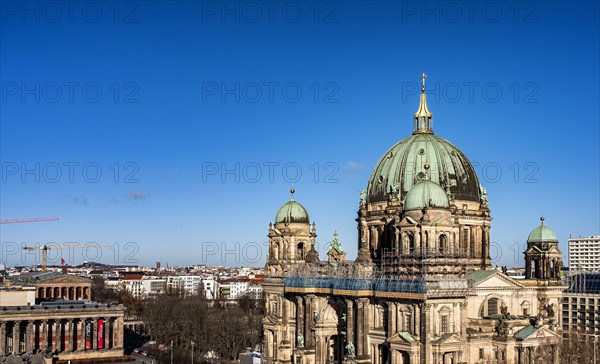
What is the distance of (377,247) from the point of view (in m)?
105

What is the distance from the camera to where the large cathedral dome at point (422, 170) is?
4050 inches

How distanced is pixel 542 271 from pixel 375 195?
84.6ft

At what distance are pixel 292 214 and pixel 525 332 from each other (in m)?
42.1

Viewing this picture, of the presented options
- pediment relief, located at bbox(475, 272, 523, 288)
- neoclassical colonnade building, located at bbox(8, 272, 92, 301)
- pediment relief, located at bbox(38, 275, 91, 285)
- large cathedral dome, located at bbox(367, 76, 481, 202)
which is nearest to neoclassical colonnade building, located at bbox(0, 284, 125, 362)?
neoclassical colonnade building, located at bbox(8, 272, 92, 301)

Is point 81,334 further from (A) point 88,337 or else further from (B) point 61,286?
(B) point 61,286

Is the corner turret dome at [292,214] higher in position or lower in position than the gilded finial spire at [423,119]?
lower

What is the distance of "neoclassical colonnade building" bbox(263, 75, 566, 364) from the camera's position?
273 feet

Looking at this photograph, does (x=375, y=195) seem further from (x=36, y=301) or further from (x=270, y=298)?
(x=36, y=301)

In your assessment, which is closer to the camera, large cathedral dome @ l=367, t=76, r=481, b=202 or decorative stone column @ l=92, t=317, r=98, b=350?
large cathedral dome @ l=367, t=76, r=481, b=202

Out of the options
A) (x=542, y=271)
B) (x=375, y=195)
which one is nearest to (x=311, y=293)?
(x=375, y=195)

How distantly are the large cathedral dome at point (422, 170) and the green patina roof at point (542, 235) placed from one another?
9.36m

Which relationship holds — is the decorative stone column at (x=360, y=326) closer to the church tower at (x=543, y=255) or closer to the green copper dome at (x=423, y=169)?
the green copper dome at (x=423, y=169)

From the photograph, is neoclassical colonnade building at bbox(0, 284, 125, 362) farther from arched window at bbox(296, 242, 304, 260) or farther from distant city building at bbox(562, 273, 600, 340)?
distant city building at bbox(562, 273, 600, 340)

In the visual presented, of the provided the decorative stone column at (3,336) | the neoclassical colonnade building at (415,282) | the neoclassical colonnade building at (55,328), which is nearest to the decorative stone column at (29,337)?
the neoclassical colonnade building at (55,328)
